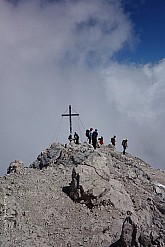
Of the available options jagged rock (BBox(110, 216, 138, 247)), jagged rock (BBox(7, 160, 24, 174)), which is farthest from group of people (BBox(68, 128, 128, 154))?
jagged rock (BBox(110, 216, 138, 247))

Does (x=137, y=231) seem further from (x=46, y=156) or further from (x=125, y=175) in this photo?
(x=46, y=156)

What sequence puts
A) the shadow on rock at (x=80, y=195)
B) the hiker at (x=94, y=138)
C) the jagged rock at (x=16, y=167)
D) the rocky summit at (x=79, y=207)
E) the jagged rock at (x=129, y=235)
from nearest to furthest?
the jagged rock at (x=129, y=235) < the rocky summit at (x=79, y=207) < the shadow on rock at (x=80, y=195) < the jagged rock at (x=16, y=167) < the hiker at (x=94, y=138)

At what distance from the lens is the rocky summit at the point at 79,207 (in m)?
16.0

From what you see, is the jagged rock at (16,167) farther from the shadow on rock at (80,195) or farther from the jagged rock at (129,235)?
the jagged rock at (129,235)

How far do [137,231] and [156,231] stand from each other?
38.0 inches

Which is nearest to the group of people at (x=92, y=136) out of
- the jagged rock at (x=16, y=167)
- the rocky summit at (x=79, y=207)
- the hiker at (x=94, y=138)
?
the hiker at (x=94, y=138)

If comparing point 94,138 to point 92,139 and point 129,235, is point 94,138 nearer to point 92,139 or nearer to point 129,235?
point 92,139

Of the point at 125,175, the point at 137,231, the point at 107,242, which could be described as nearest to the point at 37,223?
the point at 107,242

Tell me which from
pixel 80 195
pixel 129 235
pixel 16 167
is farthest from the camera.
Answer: pixel 16 167

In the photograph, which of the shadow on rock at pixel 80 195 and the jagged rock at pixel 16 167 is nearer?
the shadow on rock at pixel 80 195

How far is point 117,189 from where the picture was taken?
21.4 m

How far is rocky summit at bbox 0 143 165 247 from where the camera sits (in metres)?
16.0

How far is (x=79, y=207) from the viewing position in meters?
A: 19.3

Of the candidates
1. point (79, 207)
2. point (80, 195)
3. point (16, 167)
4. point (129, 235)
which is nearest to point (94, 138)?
point (16, 167)
